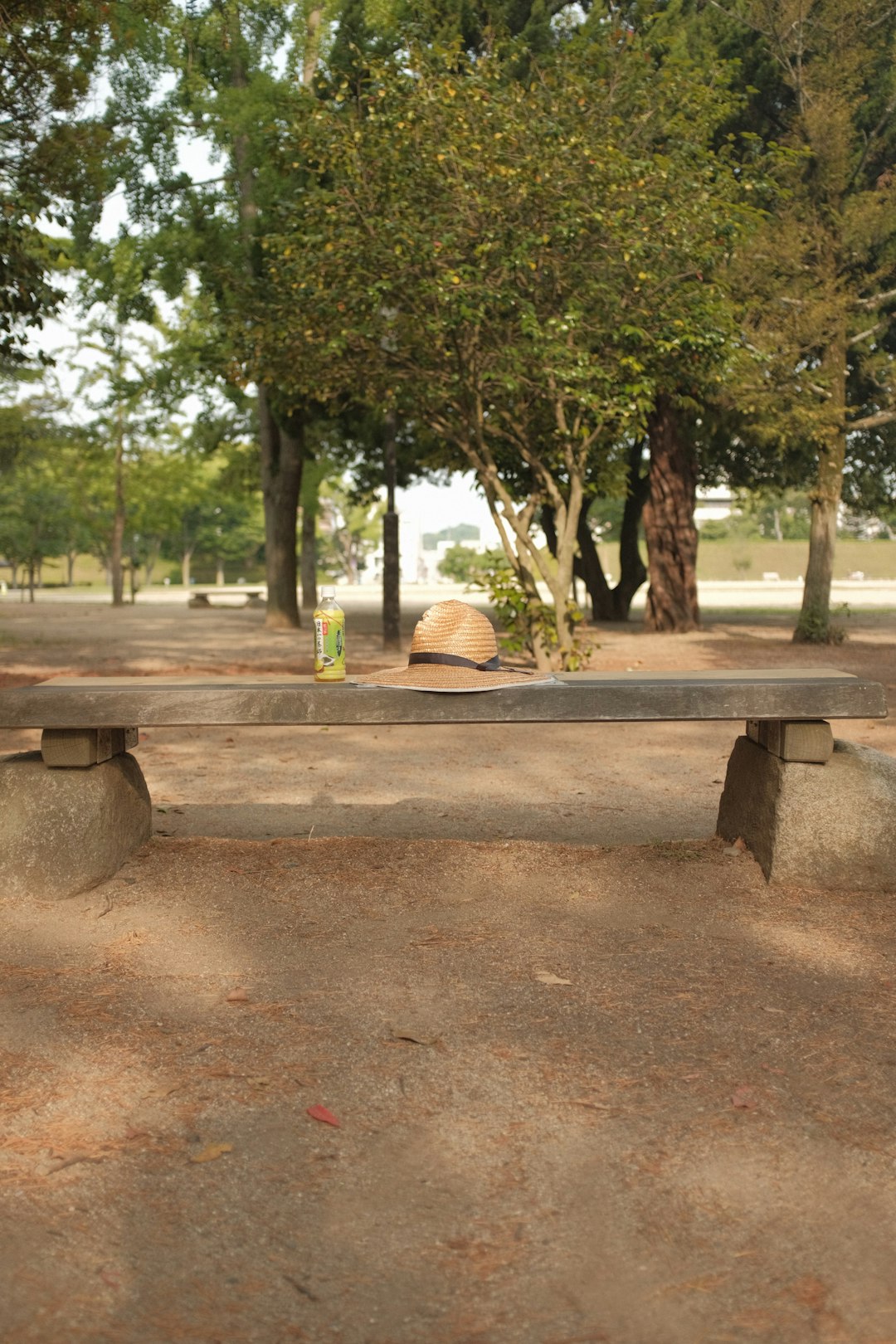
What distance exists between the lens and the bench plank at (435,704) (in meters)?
5.09

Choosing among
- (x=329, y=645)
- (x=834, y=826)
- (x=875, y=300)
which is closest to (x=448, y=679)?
(x=329, y=645)

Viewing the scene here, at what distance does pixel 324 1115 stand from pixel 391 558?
16068mm

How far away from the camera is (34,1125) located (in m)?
3.45

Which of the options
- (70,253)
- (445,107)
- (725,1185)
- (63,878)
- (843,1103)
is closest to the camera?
(725,1185)

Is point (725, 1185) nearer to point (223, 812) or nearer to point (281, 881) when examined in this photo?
point (281, 881)

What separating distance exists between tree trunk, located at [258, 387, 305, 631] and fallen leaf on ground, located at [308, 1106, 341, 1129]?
73.1 feet

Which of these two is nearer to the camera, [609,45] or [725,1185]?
[725,1185]

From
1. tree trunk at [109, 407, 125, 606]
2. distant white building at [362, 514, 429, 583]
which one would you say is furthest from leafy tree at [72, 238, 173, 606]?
distant white building at [362, 514, 429, 583]

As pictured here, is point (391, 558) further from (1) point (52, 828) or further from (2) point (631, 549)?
(1) point (52, 828)

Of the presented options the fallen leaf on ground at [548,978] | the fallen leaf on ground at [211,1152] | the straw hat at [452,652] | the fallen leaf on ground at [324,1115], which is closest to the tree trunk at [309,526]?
the straw hat at [452,652]

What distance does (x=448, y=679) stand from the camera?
5.21 m

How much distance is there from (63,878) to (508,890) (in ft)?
5.73

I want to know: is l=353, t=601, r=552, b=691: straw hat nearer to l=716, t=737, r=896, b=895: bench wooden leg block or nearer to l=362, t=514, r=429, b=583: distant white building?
l=716, t=737, r=896, b=895: bench wooden leg block

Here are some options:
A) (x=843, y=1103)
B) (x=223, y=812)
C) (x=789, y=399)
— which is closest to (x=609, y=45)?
(x=789, y=399)
